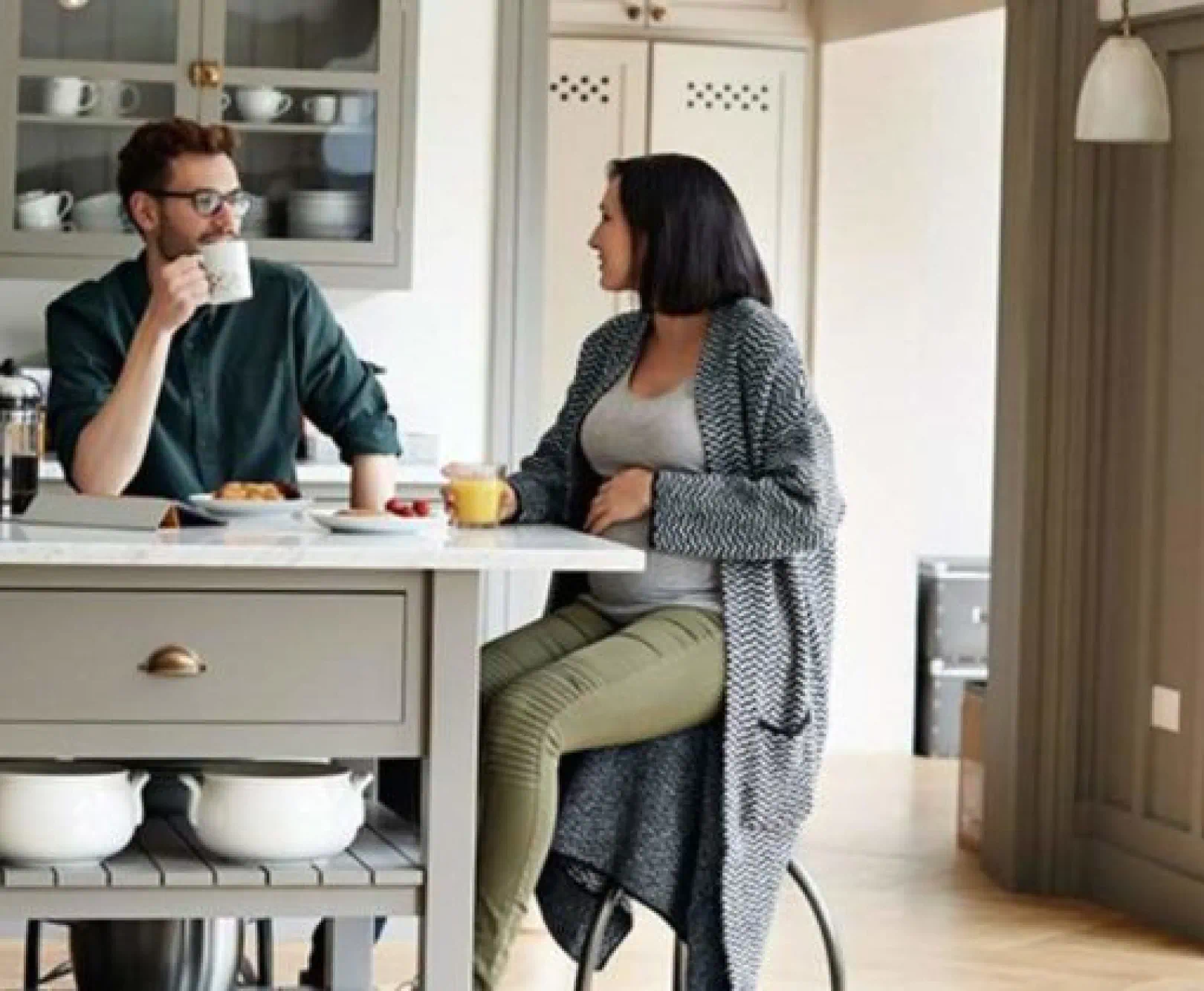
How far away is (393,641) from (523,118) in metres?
3.12

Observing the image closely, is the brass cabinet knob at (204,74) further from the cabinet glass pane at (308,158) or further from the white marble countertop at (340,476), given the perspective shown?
the white marble countertop at (340,476)

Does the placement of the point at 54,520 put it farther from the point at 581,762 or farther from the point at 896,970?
the point at 896,970

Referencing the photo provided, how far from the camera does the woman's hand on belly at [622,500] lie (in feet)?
12.7

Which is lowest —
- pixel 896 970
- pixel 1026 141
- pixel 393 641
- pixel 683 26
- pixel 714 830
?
pixel 896 970

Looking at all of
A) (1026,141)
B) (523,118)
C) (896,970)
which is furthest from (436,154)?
(896,970)

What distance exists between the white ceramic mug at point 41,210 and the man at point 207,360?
1958 mm

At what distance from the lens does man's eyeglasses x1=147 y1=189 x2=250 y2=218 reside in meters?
4.19

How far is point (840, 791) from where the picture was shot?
8211 mm

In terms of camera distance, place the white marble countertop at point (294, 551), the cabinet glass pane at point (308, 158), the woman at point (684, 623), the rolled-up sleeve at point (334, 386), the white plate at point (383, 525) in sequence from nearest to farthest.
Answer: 1. the white marble countertop at point (294, 551)
2. the white plate at point (383, 525)
3. the woman at point (684, 623)
4. the rolled-up sleeve at point (334, 386)
5. the cabinet glass pane at point (308, 158)

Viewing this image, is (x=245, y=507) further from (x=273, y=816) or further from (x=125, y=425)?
→ (x=273, y=816)

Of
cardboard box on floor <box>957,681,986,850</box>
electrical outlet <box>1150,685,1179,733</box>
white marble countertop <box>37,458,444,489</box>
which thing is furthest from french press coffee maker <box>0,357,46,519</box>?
cardboard box on floor <box>957,681,986,850</box>

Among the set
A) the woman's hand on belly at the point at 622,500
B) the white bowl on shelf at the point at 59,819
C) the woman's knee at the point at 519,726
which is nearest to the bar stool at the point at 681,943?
the woman's knee at the point at 519,726

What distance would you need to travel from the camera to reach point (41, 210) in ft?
20.6

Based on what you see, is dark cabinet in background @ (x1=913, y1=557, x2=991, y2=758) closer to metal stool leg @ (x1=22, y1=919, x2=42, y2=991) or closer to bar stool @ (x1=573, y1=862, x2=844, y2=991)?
bar stool @ (x1=573, y1=862, x2=844, y2=991)
